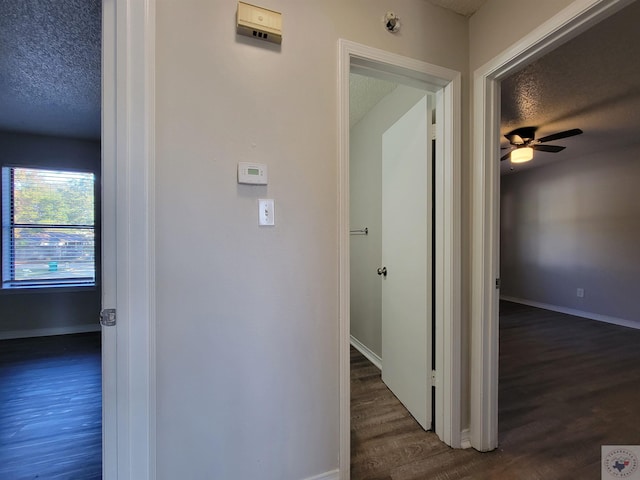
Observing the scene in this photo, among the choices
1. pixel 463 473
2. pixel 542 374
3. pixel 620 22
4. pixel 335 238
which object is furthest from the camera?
pixel 542 374

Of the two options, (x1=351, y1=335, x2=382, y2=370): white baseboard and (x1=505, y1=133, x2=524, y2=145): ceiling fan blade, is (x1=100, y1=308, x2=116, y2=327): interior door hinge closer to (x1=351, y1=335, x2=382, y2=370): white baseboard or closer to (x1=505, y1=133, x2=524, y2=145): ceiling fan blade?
(x1=351, y1=335, x2=382, y2=370): white baseboard

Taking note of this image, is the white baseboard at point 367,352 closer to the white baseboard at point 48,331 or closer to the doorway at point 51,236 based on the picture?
the doorway at point 51,236

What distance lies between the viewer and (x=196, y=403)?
108 cm

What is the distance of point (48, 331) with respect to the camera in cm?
353

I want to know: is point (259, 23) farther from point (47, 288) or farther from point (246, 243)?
point (47, 288)

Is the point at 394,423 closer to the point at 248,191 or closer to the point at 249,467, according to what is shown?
the point at 249,467

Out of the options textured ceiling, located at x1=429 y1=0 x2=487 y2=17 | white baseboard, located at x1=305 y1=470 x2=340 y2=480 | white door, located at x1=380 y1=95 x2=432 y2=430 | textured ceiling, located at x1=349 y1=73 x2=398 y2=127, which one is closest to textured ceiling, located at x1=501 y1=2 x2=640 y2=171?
textured ceiling, located at x1=429 y1=0 x2=487 y2=17

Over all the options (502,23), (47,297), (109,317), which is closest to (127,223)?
(109,317)

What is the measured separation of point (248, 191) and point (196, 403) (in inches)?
35.4

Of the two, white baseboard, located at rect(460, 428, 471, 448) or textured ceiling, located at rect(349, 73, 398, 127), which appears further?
textured ceiling, located at rect(349, 73, 398, 127)

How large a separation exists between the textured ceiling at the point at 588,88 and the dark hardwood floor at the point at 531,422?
97.8 inches

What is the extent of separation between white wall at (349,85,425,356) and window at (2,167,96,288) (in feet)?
11.9

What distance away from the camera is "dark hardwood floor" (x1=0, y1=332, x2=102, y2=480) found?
57.8 inches

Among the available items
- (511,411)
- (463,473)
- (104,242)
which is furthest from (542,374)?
(104,242)
